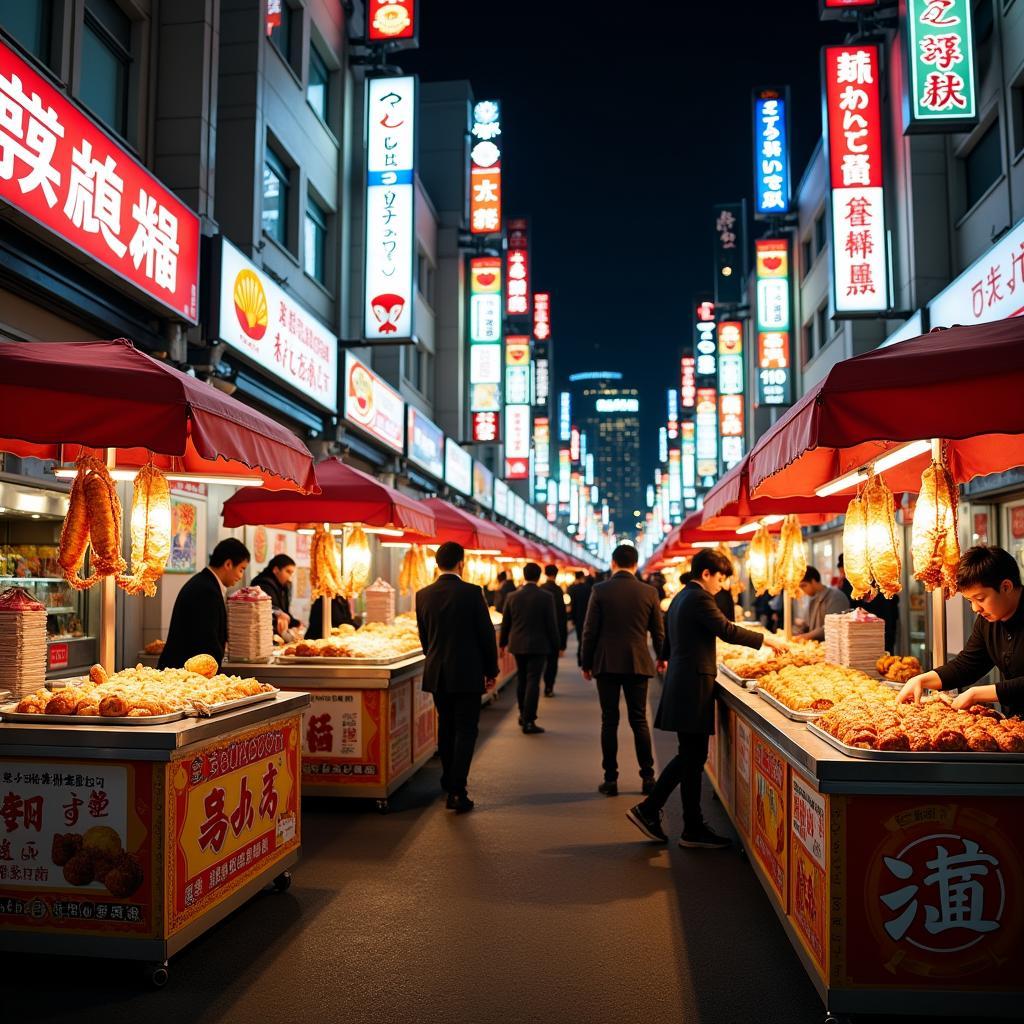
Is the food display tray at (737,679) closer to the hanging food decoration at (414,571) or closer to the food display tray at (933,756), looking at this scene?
the food display tray at (933,756)

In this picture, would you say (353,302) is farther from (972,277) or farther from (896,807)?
(896,807)

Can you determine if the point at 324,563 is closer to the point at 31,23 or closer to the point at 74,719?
the point at 74,719

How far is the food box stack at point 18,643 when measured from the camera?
5246mm

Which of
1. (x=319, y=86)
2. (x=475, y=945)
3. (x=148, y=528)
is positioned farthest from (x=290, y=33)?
(x=475, y=945)

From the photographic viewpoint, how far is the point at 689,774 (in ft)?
22.2

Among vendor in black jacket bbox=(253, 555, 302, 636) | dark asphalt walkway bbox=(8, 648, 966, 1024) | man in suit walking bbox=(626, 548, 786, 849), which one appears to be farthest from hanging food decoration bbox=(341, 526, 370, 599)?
man in suit walking bbox=(626, 548, 786, 849)

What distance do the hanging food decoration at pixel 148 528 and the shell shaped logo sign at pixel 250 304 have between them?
18.9ft

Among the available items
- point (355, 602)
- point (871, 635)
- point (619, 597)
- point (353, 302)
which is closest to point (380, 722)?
point (619, 597)

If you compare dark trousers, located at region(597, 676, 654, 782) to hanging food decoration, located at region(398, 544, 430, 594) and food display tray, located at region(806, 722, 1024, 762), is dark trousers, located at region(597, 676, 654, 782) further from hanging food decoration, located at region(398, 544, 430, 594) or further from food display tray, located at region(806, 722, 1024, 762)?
hanging food decoration, located at region(398, 544, 430, 594)

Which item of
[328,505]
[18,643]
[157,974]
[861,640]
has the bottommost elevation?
Result: [157,974]

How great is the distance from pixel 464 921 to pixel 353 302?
50.2ft

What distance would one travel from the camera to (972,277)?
10070 millimetres

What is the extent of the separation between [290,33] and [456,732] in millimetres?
13260

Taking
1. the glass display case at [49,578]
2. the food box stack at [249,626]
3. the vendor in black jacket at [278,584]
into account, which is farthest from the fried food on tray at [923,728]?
the glass display case at [49,578]
